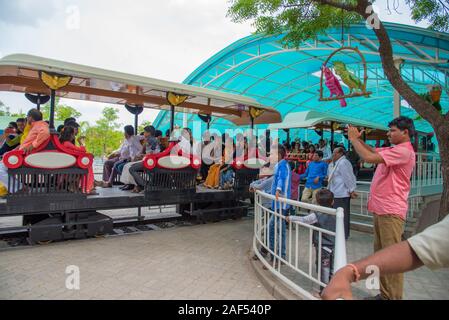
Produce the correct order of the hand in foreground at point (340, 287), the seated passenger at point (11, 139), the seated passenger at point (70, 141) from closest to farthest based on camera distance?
the hand in foreground at point (340, 287), the seated passenger at point (70, 141), the seated passenger at point (11, 139)

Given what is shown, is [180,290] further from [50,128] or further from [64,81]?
[64,81]

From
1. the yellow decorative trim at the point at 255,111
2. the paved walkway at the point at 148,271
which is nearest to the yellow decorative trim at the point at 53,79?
the paved walkway at the point at 148,271

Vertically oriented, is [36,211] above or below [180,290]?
above

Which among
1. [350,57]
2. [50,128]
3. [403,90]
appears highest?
[350,57]

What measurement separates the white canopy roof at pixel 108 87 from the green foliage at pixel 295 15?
77.6 inches

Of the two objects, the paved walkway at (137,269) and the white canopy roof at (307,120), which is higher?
the white canopy roof at (307,120)

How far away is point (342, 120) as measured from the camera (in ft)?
43.9

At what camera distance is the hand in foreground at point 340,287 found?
48.9 inches

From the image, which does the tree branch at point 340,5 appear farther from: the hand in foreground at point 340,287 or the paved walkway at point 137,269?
the hand in foreground at point 340,287

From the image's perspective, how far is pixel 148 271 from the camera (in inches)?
172

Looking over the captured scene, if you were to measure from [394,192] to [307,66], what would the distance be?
56.6 ft

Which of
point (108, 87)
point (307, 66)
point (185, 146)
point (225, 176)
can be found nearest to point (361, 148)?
point (185, 146)
